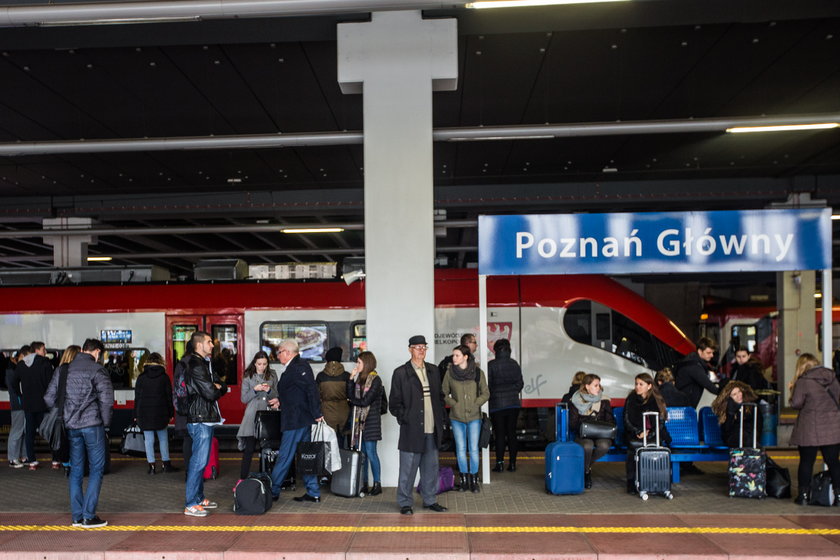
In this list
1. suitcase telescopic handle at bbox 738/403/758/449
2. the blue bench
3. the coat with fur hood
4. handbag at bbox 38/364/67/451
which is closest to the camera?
the coat with fur hood

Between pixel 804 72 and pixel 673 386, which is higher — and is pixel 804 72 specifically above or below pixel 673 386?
above

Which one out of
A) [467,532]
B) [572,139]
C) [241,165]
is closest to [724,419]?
[467,532]

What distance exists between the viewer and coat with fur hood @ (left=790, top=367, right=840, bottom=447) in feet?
26.0

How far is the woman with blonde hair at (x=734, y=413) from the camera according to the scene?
8594mm

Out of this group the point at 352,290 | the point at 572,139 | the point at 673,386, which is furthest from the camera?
the point at 572,139

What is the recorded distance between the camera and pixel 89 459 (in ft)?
24.2

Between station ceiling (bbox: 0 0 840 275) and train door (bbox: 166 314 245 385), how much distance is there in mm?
3868

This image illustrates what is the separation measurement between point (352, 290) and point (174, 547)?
22.7 feet

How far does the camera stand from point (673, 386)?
9906 millimetres

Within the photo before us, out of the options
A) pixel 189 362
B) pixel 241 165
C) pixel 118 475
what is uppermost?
pixel 241 165

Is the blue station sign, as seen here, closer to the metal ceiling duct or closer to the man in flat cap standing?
the man in flat cap standing

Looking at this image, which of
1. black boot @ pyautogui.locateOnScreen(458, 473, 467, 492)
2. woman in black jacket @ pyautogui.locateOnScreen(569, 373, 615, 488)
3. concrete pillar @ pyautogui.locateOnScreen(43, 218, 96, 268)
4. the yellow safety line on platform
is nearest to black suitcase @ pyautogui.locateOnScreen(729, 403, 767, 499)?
the yellow safety line on platform

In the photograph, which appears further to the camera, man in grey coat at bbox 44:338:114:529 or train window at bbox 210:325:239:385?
train window at bbox 210:325:239:385

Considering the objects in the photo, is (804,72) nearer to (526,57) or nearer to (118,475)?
(526,57)
